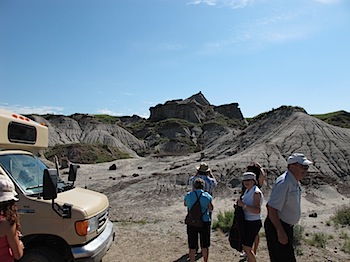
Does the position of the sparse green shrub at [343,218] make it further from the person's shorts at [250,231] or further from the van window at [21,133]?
the van window at [21,133]

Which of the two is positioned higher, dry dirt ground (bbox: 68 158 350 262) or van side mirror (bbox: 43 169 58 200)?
van side mirror (bbox: 43 169 58 200)

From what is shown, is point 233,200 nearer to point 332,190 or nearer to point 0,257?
point 332,190

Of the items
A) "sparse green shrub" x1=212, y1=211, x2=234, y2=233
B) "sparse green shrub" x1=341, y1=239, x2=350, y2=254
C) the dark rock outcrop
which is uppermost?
the dark rock outcrop

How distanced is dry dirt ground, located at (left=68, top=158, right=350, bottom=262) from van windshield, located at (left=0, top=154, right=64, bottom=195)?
8.73 ft

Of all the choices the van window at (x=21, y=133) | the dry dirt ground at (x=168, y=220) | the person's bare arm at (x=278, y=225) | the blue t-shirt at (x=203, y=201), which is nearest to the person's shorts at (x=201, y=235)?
the blue t-shirt at (x=203, y=201)

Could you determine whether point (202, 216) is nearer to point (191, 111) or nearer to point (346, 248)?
point (346, 248)

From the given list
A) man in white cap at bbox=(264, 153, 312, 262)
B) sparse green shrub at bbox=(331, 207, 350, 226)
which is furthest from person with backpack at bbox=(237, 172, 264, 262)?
sparse green shrub at bbox=(331, 207, 350, 226)

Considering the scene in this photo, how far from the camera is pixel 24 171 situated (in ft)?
18.3

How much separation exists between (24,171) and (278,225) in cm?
395

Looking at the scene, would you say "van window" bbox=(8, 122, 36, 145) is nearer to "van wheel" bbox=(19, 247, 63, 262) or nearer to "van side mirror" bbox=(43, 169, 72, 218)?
"van side mirror" bbox=(43, 169, 72, 218)

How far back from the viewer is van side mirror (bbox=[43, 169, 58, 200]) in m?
4.76

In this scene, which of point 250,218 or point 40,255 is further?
point 250,218

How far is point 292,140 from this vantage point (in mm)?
26625

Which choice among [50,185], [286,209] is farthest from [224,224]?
[50,185]
